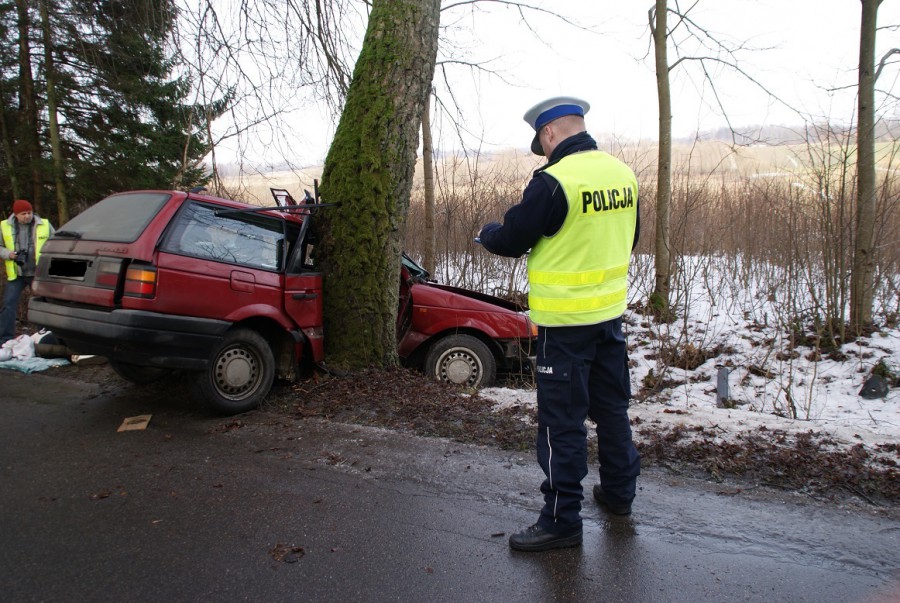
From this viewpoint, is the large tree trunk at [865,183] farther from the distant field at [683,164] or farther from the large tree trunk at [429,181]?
the large tree trunk at [429,181]

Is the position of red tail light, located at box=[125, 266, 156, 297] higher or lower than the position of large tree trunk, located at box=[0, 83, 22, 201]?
lower

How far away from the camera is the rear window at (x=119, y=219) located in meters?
4.14

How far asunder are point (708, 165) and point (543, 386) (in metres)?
6.71

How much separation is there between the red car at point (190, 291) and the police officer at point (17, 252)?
3454 millimetres

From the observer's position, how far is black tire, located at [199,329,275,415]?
4.31 m

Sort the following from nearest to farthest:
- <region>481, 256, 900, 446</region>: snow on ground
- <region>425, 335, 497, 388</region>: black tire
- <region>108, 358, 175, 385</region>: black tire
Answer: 1. <region>481, 256, 900, 446</region>: snow on ground
2. <region>108, 358, 175, 385</region>: black tire
3. <region>425, 335, 497, 388</region>: black tire

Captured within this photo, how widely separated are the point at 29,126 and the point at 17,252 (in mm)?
5662

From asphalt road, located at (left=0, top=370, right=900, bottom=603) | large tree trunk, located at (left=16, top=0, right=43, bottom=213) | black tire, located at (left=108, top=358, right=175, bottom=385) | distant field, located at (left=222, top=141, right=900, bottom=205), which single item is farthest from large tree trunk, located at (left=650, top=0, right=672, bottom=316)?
large tree trunk, located at (left=16, top=0, right=43, bottom=213)

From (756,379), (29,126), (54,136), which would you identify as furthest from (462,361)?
(29,126)

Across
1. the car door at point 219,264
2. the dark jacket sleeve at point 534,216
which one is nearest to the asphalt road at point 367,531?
the car door at point 219,264

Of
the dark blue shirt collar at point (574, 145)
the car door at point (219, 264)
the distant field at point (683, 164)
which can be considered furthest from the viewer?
the distant field at point (683, 164)

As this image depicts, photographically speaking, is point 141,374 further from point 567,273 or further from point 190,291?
point 567,273

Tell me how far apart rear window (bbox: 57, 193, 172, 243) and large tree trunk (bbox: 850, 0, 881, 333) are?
7.52 m

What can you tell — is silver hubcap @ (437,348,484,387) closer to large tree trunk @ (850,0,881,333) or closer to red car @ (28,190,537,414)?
red car @ (28,190,537,414)
